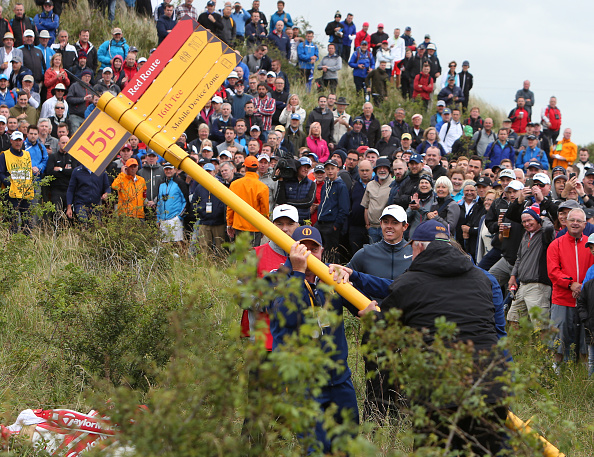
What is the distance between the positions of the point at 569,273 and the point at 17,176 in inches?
344

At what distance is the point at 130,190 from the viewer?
1179cm

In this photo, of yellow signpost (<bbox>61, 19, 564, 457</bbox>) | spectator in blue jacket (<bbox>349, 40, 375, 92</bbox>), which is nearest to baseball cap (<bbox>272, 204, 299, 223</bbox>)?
yellow signpost (<bbox>61, 19, 564, 457</bbox>)

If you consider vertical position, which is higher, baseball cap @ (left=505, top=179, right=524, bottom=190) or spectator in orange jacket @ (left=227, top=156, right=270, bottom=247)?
baseball cap @ (left=505, top=179, right=524, bottom=190)

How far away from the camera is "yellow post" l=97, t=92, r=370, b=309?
482 centimetres

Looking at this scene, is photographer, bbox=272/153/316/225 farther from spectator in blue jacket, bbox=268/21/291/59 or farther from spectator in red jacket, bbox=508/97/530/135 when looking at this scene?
spectator in blue jacket, bbox=268/21/291/59

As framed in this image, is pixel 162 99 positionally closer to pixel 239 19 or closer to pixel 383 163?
pixel 383 163

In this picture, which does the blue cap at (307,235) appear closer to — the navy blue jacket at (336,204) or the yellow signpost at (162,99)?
the yellow signpost at (162,99)

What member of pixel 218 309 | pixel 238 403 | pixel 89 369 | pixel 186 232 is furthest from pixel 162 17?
pixel 238 403

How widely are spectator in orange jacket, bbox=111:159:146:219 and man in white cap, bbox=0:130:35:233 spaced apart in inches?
55.8

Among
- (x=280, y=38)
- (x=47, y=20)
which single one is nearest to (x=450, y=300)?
(x=47, y=20)

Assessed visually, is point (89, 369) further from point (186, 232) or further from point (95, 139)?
point (186, 232)

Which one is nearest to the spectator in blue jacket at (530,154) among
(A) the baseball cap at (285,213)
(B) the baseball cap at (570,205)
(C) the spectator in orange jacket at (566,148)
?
(C) the spectator in orange jacket at (566,148)

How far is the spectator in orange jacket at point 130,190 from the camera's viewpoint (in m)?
11.3

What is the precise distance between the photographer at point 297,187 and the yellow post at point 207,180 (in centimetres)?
641
